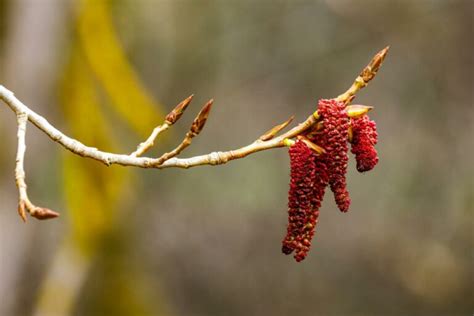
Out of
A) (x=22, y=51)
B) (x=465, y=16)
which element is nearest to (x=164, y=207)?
(x=22, y=51)

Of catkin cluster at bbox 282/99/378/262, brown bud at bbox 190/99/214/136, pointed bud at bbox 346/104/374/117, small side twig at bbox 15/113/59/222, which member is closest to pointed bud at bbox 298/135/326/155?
catkin cluster at bbox 282/99/378/262

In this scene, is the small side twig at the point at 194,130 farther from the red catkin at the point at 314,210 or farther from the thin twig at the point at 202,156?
the red catkin at the point at 314,210

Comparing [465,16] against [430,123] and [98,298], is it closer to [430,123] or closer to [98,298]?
[430,123]

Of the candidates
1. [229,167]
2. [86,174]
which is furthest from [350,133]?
[229,167]

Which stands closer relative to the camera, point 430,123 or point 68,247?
point 68,247

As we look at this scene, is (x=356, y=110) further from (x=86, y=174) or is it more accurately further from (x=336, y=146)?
(x=86, y=174)

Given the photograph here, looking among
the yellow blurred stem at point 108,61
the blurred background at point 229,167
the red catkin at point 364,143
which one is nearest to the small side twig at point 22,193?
the red catkin at point 364,143
